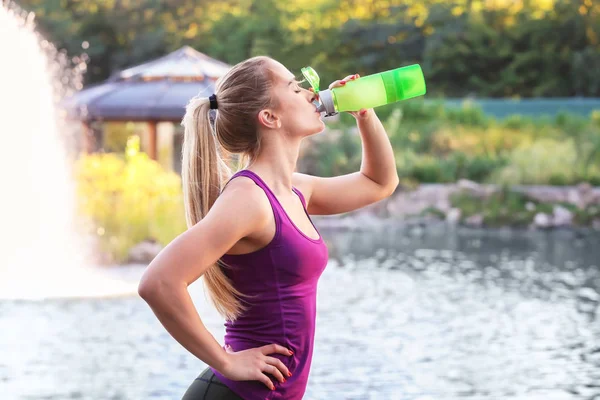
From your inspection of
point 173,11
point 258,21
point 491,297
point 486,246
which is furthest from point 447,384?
point 173,11

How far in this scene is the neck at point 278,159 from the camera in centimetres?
227

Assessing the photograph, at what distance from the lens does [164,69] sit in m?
16.9

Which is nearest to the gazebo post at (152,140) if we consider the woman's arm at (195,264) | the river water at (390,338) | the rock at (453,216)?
the rock at (453,216)

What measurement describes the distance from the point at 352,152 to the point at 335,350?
40.2 feet

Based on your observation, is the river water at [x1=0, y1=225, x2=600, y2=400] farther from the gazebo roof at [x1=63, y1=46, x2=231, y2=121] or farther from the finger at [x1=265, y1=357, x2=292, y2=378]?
the gazebo roof at [x1=63, y1=46, x2=231, y2=121]

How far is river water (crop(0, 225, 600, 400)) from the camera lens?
6.07m

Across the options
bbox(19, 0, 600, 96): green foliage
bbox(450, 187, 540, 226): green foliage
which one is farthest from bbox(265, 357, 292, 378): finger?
bbox(19, 0, 600, 96): green foliage

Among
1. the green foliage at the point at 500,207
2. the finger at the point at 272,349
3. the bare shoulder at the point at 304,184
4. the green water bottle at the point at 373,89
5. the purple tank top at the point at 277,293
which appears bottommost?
the green foliage at the point at 500,207

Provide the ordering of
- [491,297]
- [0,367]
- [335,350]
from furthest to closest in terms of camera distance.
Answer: [491,297] < [335,350] < [0,367]

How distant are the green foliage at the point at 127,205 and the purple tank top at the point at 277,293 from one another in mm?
8482

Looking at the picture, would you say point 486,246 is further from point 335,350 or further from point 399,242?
point 335,350

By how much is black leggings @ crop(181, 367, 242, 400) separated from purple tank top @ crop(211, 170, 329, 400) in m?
0.01

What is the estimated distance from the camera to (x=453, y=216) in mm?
17062

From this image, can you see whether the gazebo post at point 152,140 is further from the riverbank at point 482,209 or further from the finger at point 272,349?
the finger at point 272,349
